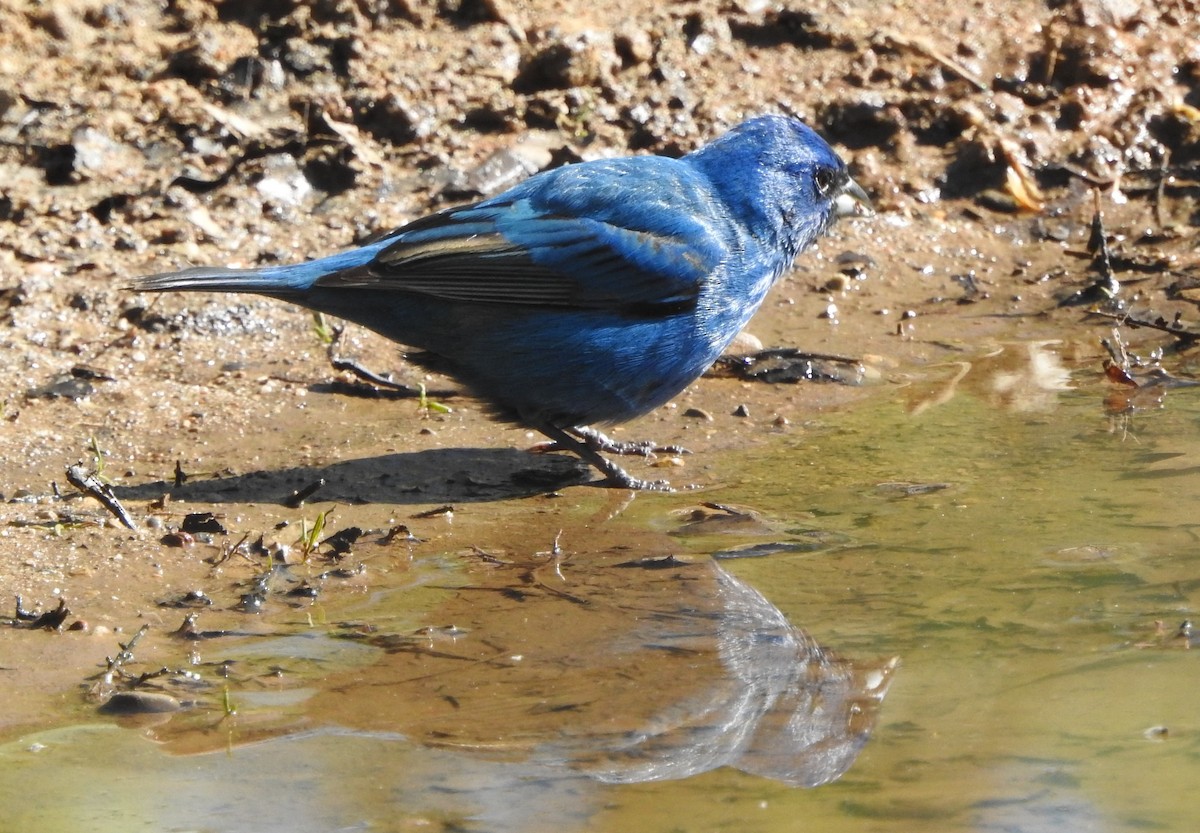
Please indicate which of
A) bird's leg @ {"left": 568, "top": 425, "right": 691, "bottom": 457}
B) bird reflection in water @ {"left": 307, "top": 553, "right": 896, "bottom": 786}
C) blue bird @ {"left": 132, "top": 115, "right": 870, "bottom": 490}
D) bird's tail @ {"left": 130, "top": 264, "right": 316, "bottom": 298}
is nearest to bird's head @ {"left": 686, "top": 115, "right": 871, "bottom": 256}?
blue bird @ {"left": 132, "top": 115, "right": 870, "bottom": 490}

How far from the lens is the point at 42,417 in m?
5.32

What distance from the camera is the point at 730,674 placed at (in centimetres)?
346

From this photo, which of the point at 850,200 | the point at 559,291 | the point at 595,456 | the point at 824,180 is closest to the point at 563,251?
the point at 559,291

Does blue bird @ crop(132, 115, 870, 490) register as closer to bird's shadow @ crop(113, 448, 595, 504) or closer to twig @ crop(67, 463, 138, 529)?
bird's shadow @ crop(113, 448, 595, 504)

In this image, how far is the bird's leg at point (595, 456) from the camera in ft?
16.5

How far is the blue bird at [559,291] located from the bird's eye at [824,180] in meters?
0.50

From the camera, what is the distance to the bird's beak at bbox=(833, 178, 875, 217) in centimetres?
588

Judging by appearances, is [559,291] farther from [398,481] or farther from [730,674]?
[730,674]

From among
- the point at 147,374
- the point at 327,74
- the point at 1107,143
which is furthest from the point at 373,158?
the point at 1107,143

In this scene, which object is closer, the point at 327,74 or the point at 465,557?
the point at 465,557

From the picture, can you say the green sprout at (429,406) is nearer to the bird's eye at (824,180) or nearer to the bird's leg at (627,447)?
the bird's leg at (627,447)

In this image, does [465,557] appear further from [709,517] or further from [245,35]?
[245,35]

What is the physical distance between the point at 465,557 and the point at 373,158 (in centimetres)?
315

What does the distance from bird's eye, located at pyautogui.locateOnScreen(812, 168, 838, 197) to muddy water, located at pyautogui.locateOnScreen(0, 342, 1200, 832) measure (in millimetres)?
1209
